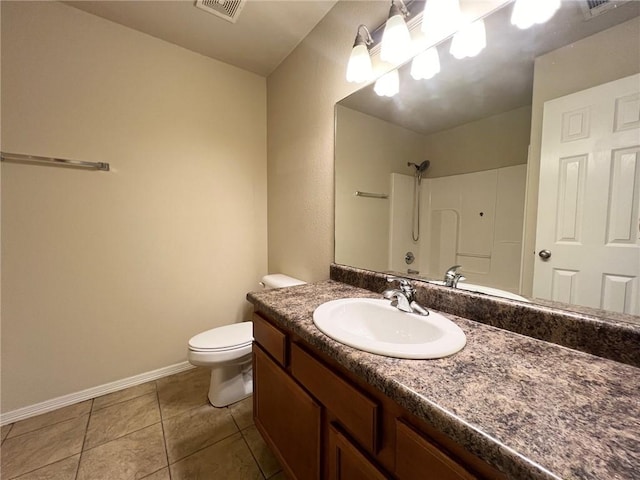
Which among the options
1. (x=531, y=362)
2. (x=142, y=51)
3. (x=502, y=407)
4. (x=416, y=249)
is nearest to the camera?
(x=502, y=407)

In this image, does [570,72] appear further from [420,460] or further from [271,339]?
[271,339]

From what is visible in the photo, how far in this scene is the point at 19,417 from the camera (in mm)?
1409

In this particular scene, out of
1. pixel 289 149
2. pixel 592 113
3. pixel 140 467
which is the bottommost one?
pixel 140 467

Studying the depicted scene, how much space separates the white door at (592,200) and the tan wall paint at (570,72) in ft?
0.06

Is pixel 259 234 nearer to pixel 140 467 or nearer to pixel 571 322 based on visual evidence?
pixel 140 467

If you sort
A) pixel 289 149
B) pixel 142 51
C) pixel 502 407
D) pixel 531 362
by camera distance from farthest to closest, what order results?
1. pixel 289 149
2. pixel 142 51
3. pixel 531 362
4. pixel 502 407

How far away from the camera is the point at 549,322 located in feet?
2.28

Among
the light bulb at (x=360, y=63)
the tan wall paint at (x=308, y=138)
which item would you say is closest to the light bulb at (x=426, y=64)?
the light bulb at (x=360, y=63)

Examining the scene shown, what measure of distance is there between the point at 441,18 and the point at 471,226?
75 centimetres

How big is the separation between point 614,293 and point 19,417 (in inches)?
107

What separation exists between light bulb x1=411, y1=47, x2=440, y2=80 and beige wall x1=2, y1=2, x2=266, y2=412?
4.71ft

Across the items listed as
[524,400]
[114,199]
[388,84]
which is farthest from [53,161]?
[524,400]

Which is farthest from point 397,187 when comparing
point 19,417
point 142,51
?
point 19,417

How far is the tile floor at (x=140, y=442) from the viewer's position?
1125 mm
